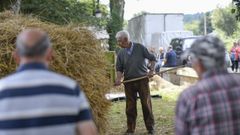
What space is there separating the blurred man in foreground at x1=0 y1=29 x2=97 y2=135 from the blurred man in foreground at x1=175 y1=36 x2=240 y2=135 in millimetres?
752

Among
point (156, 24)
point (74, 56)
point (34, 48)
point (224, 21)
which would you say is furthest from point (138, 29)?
point (34, 48)

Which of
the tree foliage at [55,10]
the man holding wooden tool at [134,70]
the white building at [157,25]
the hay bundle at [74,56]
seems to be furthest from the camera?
the white building at [157,25]

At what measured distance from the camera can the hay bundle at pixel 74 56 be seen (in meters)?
6.41

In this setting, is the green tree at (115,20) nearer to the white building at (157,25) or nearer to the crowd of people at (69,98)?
the white building at (157,25)

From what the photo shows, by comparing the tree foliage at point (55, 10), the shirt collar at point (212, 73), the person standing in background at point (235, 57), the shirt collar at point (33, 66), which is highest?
the tree foliage at point (55, 10)

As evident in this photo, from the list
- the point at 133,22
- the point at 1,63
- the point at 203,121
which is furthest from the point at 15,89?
the point at 133,22

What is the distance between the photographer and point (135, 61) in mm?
8805

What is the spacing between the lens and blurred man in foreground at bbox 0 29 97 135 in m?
3.02

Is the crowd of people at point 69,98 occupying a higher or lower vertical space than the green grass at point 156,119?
higher

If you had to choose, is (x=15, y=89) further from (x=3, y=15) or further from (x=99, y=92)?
(x=3, y=15)

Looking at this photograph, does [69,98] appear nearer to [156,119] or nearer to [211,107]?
[211,107]

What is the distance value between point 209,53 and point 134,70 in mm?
5467

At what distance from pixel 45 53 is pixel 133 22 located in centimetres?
3466

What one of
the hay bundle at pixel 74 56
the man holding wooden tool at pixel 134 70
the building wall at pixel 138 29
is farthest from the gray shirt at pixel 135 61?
the building wall at pixel 138 29
